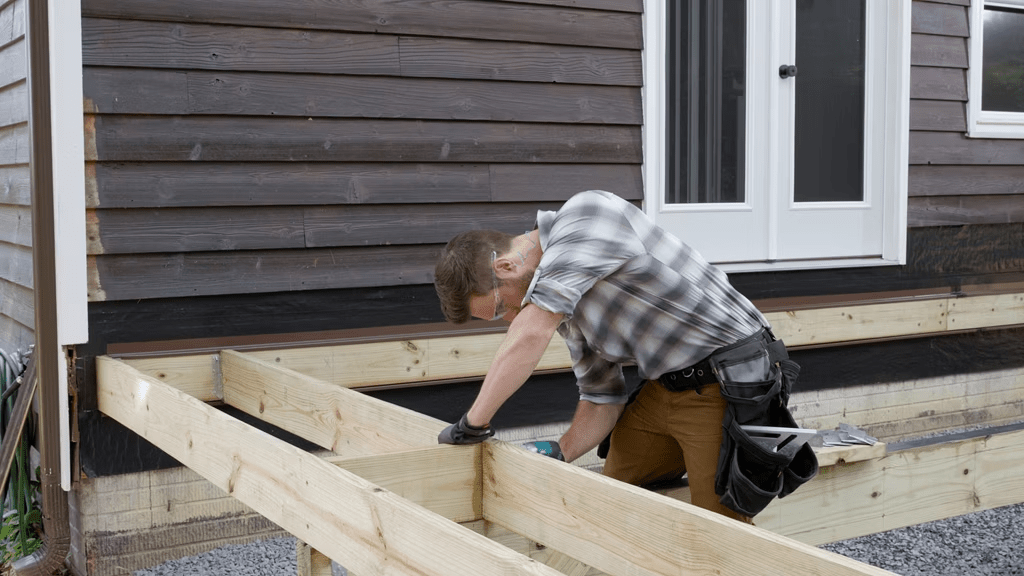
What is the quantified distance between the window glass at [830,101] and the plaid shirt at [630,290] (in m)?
2.64

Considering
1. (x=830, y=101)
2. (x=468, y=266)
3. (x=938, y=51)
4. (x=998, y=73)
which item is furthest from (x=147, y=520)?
(x=998, y=73)

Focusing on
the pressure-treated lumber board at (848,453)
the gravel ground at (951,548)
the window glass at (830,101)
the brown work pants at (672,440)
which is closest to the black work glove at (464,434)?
the brown work pants at (672,440)

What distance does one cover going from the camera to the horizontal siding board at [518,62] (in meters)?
3.77

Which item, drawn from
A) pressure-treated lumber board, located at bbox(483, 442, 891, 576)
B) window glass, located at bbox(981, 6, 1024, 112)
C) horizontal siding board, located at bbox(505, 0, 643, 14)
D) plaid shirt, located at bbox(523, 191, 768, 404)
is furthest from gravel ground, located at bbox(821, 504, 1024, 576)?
horizontal siding board, located at bbox(505, 0, 643, 14)

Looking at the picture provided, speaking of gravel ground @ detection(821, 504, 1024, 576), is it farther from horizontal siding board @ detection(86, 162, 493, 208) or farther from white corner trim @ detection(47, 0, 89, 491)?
white corner trim @ detection(47, 0, 89, 491)

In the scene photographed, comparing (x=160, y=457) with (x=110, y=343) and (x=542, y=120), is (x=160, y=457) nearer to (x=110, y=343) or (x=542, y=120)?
(x=110, y=343)

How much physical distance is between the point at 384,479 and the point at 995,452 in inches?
77.6

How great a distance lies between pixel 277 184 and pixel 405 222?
521 millimetres

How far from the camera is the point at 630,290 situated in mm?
2268

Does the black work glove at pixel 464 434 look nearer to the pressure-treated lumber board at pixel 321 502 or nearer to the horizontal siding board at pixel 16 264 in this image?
the pressure-treated lumber board at pixel 321 502

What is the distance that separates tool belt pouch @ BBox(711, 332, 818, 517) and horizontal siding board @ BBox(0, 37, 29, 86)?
100 inches

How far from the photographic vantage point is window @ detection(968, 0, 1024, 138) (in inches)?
202

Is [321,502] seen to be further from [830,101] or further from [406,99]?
[830,101]

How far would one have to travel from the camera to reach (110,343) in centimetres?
334
